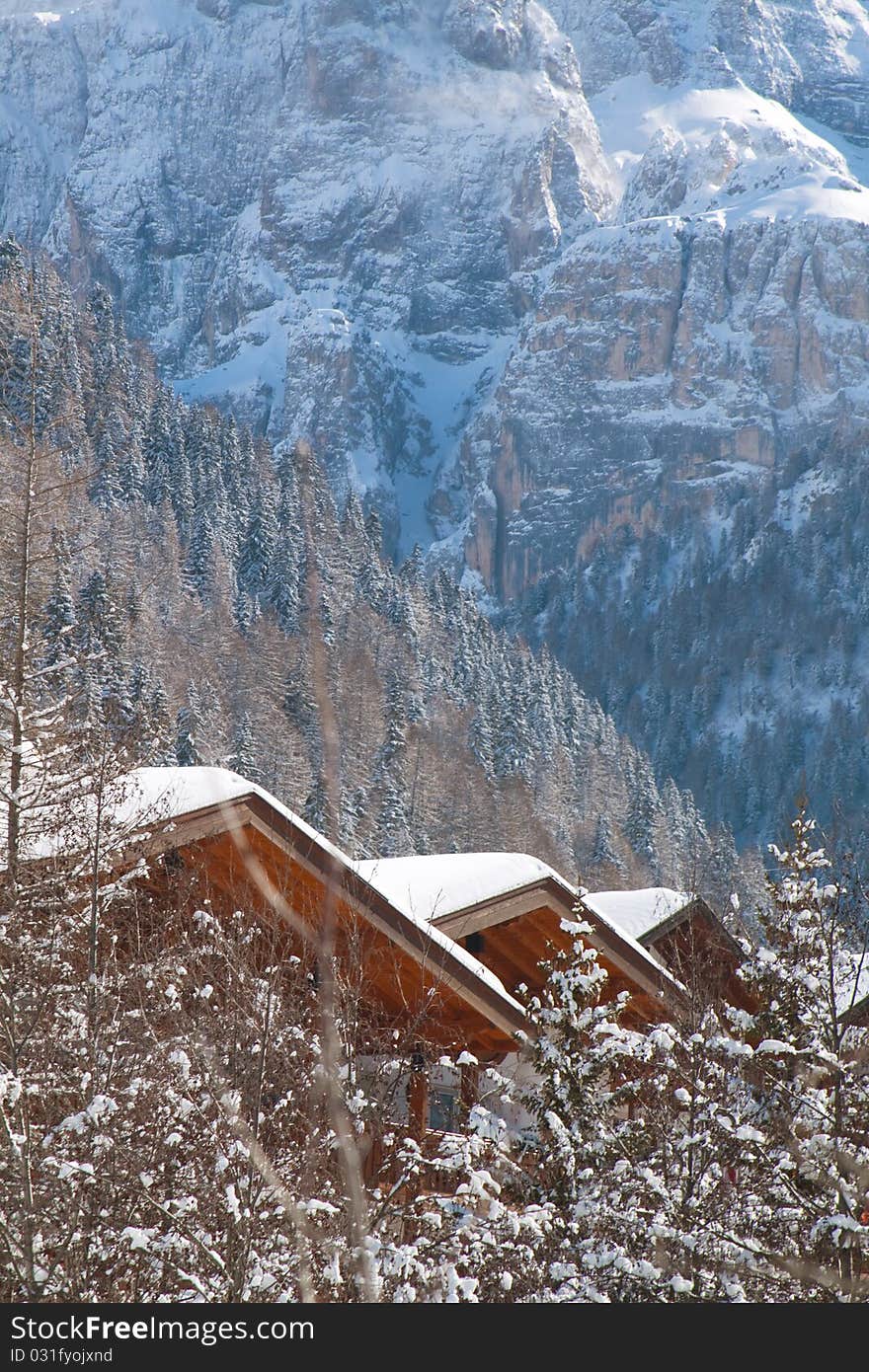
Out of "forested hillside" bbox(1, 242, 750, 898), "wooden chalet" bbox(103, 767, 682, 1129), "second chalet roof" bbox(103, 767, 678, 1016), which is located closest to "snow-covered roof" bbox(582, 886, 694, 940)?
"wooden chalet" bbox(103, 767, 682, 1129)

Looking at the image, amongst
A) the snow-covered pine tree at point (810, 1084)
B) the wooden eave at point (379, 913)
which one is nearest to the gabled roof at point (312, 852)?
the wooden eave at point (379, 913)

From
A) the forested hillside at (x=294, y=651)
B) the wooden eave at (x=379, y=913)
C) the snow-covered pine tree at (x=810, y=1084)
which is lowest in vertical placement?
the forested hillside at (x=294, y=651)

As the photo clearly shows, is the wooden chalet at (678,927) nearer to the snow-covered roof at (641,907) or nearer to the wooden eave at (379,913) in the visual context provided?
the snow-covered roof at (641,907)

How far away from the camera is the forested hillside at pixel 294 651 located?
210ft

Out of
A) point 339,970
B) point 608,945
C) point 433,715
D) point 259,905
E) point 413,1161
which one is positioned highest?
point 413,1161

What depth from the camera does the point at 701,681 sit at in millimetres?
181625

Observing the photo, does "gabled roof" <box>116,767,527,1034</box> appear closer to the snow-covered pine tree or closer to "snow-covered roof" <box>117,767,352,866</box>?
"snow-covered roof" <box>117,767,352,866</box>

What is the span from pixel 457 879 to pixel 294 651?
4549 cm

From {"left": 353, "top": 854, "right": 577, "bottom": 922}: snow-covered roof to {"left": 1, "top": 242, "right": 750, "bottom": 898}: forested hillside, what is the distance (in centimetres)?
2786

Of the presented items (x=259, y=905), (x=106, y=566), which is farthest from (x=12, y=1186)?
(x=106, y=566)

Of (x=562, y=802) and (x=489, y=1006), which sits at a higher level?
(x=489, y=1006)

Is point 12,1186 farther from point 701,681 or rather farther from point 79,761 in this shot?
point 701,681

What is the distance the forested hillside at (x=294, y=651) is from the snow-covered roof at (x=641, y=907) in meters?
24.6

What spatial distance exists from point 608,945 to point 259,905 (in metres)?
3.71
